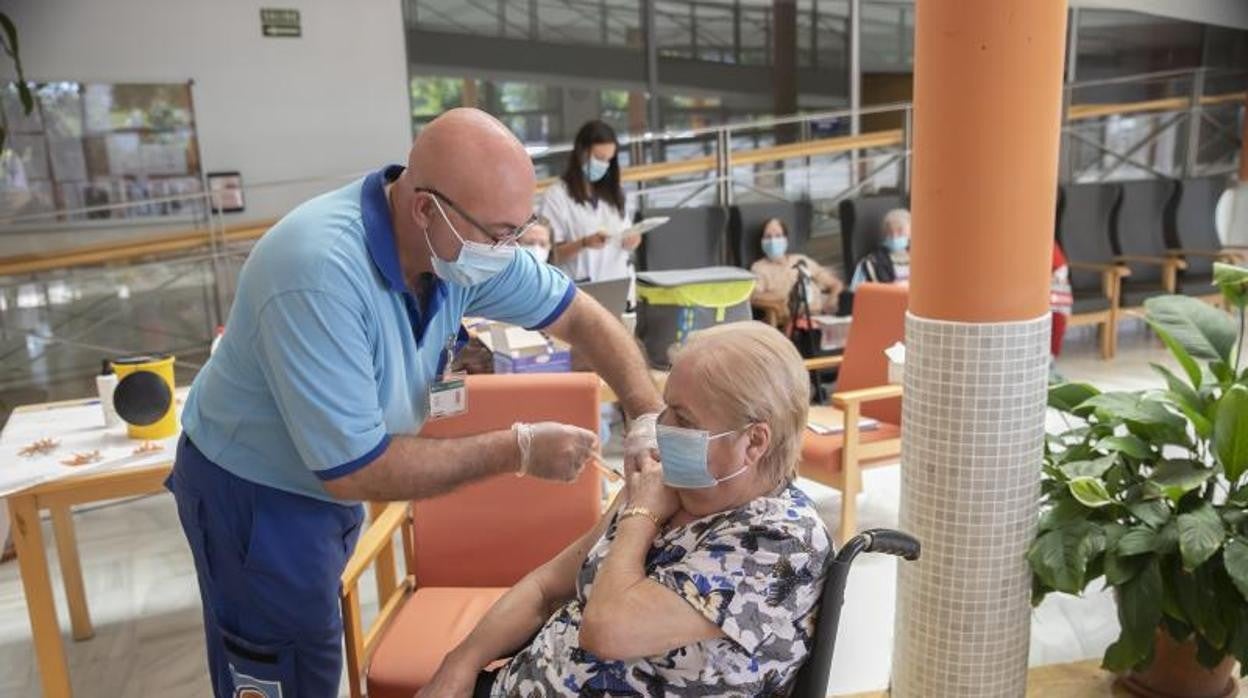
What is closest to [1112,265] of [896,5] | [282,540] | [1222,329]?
[896,5]

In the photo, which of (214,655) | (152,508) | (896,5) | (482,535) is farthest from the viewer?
(896,5)

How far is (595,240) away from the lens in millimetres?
3727

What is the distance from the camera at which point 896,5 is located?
23.3 ft

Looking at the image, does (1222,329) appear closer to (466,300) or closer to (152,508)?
(466,300)

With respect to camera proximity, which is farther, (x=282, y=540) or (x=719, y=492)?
(x=282, y=540)

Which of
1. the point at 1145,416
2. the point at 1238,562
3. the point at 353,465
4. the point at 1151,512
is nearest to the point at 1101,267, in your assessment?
the point at 1145,416

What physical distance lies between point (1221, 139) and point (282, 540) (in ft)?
Answer: 27.2

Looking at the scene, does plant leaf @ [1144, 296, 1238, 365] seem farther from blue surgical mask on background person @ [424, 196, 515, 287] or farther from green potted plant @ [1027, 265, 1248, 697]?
blue surgical mask on background person @ [424, 196, 515, 287]

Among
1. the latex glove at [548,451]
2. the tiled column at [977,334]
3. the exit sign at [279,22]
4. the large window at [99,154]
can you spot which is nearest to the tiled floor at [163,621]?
the tiled column at [977,334]

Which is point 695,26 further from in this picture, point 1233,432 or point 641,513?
point 641,513

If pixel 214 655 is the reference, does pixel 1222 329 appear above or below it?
above

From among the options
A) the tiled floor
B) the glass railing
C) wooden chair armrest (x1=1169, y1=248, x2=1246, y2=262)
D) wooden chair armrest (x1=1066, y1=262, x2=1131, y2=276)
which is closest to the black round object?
the tiled floor

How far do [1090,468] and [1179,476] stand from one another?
6.8 inches

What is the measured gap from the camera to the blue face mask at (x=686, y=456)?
51.8 inches
